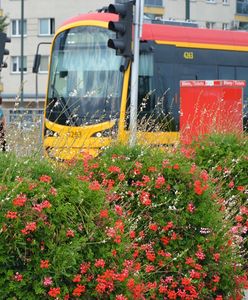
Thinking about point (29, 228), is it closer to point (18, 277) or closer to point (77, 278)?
point (18, 277)

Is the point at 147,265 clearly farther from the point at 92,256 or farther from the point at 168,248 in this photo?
the point at 92,256

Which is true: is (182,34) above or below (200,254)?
above

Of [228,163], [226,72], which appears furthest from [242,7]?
[228,163]

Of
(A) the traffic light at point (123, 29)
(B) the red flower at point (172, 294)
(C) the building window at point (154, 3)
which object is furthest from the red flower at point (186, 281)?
(C) the building window at point (154, 3)

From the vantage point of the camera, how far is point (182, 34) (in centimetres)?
2241

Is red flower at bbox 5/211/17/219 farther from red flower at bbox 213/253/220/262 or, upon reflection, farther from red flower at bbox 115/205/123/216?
red flower at bbox 213/253/220/262

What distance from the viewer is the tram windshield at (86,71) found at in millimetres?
20922

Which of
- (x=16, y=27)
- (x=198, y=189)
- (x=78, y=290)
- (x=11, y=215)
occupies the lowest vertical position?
(x=78, y=290)

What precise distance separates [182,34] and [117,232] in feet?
56.4

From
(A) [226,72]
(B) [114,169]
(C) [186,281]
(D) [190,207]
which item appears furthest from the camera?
(A) [226,72]

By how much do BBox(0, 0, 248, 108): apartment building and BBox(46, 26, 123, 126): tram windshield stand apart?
138 ft

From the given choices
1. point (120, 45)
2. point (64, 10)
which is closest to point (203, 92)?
point (120, 45)

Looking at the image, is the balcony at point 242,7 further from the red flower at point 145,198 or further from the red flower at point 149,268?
the red flower at point 149,268

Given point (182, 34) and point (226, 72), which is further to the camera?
point (226, 72)
